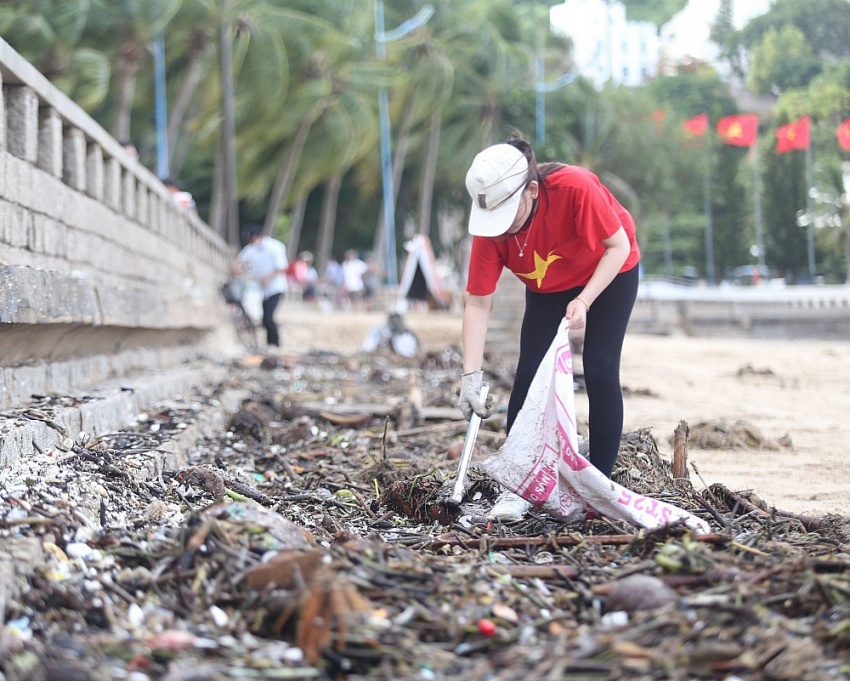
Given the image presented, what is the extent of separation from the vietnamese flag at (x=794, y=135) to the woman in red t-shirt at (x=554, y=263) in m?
22.4

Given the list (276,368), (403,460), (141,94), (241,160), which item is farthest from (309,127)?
(403,460)

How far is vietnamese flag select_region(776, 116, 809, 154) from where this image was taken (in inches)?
1013

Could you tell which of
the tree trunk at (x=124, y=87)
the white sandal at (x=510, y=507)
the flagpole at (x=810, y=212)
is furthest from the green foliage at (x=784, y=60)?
the white sandal at (x=510, y=507)

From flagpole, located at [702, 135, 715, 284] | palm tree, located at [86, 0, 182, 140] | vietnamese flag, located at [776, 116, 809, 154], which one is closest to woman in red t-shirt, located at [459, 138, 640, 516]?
palm tree, located at [86, 0, 182, 140]

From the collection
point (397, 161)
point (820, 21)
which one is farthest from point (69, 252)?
point (397, 161)

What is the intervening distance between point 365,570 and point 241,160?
30824 millimetres

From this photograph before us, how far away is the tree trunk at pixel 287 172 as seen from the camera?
2967 cm

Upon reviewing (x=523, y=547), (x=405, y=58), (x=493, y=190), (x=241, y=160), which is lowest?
(x=523, y=547)

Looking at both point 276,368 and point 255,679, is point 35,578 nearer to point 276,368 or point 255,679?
point 255,679

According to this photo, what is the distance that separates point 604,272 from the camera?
3.89 meters

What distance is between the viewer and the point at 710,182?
163 ft

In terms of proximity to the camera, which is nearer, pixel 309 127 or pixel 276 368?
pixel 276 368

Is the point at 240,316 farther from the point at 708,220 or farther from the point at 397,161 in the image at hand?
the point at 708,220

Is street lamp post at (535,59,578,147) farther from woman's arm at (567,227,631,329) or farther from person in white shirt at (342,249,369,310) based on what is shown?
woman's arm at (567,227,631,329)
